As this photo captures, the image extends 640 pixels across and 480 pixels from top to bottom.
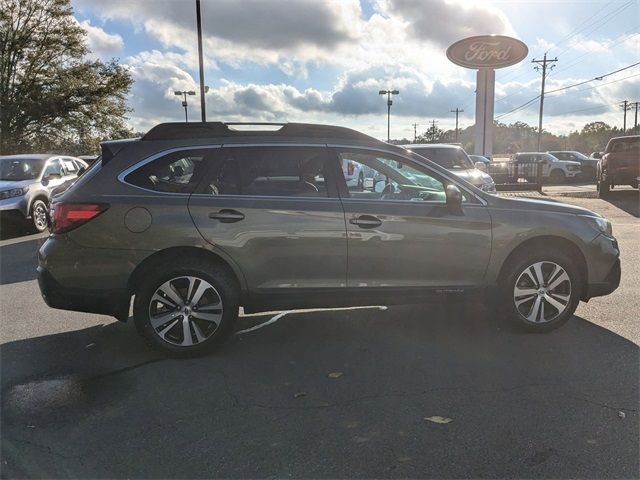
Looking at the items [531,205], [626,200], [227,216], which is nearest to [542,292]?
[531,205]

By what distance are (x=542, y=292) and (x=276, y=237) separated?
236 centimetres

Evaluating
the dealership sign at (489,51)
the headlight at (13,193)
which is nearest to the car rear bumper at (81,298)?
the headlight at (13,193)

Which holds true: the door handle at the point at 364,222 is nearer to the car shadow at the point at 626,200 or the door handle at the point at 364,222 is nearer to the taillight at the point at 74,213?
the taillight at the point at 74,213

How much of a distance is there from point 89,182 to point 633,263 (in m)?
7.02

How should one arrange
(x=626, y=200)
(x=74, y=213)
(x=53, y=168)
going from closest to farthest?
(x=74, y=213) → (x=53, y=168) → (x=626, y=200)

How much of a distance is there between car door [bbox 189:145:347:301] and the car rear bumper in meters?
0.86

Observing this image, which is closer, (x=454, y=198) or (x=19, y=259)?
(x=454, y=198)

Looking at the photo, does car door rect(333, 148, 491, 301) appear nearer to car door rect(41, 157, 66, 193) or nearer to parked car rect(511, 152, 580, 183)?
car door rect(41, 157, 66, 193)

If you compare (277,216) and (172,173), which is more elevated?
(172,173)

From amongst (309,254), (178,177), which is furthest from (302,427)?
(178,177)

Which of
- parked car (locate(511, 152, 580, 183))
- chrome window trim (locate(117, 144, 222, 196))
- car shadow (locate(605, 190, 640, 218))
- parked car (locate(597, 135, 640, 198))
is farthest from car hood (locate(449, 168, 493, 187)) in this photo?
parked car (locate(511, 152, 580, 183))

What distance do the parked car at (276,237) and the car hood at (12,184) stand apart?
819cm

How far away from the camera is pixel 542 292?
182 inches

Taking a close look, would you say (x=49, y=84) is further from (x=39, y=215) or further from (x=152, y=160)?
(x=152, y=160)
